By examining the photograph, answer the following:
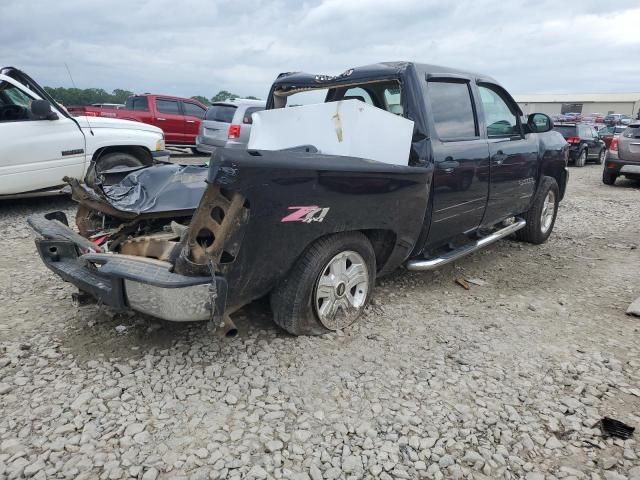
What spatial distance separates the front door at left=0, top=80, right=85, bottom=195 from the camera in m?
5.87

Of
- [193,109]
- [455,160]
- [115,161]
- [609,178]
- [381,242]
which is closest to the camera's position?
[381,242]

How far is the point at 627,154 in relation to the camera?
34.9 ft

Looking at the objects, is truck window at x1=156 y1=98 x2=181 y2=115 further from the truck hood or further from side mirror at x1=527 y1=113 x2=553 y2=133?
side mirror at x1=527 y1=113 x2=553 y2=133

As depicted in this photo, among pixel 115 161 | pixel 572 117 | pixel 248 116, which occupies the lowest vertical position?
pixel 572 117

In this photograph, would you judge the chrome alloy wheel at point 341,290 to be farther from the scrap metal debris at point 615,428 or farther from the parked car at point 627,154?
the parked car at point 627,154

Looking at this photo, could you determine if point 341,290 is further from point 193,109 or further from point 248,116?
point 193,109

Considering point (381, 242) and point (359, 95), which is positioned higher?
point (359, 95)

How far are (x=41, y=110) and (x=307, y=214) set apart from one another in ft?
16.0

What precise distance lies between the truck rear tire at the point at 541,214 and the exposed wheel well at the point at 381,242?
2744 millimetres

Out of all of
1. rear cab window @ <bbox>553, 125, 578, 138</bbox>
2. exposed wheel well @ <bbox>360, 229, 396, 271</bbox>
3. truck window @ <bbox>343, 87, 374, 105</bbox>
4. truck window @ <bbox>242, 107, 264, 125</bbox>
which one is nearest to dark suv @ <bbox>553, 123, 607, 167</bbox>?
rear cab window @ <bbox>553, 125, 578, 138</bbox>

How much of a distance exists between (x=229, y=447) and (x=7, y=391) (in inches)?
52.5

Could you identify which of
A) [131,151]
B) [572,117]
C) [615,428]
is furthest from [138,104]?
[572,117]

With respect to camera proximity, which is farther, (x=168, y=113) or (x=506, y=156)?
(x=168, y=113)

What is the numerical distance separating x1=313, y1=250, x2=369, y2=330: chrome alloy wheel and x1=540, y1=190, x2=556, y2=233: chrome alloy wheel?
131 inches
